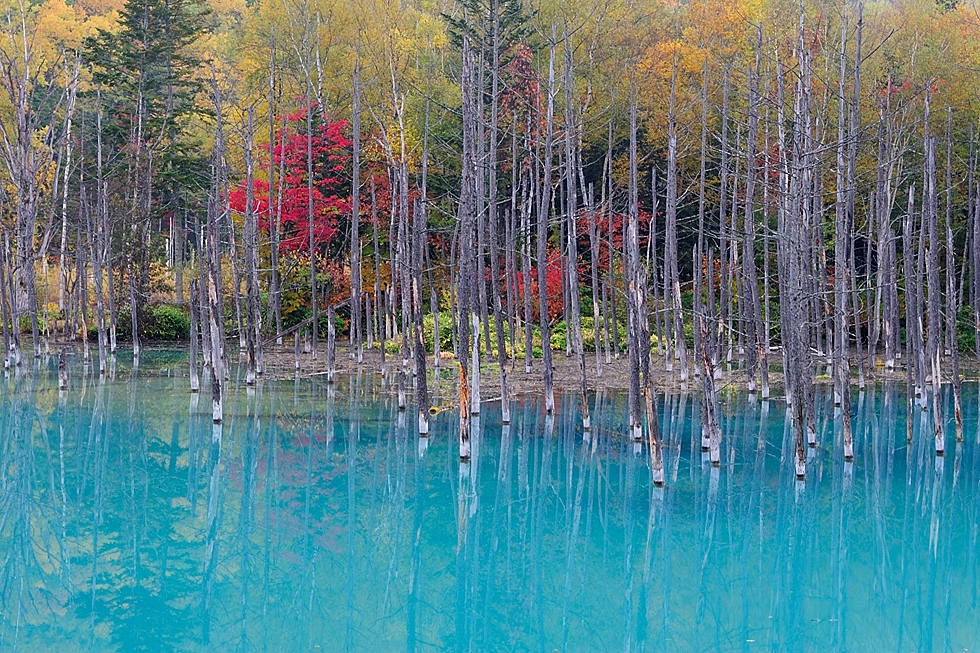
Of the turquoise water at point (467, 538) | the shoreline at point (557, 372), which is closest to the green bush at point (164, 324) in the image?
the shoreline at point (557, 372)

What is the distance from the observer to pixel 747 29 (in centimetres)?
2942

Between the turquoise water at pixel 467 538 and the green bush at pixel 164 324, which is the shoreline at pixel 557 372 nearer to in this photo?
the green bush at pixel 164 324

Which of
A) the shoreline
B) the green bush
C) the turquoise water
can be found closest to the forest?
the green bush

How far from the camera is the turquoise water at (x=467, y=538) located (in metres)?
7.75

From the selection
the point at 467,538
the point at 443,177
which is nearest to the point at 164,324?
the point at 443,177

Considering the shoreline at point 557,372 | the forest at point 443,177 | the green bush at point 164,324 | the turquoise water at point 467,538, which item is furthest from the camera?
the green bush at point 164,324

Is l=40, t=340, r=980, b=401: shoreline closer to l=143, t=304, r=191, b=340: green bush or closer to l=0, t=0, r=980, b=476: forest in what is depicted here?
l=0, t=0, r=980, b=476: forest

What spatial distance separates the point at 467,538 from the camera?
1028cm

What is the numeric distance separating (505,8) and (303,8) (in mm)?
9086

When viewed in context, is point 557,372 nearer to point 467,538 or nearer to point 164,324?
point 164,324

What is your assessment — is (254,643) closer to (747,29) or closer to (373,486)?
(373,486)

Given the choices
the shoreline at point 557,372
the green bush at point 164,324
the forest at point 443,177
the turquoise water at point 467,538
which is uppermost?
the forest at point 443,177

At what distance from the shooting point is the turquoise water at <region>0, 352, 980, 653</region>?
775cm

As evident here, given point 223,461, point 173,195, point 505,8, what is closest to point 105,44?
point 173,195
